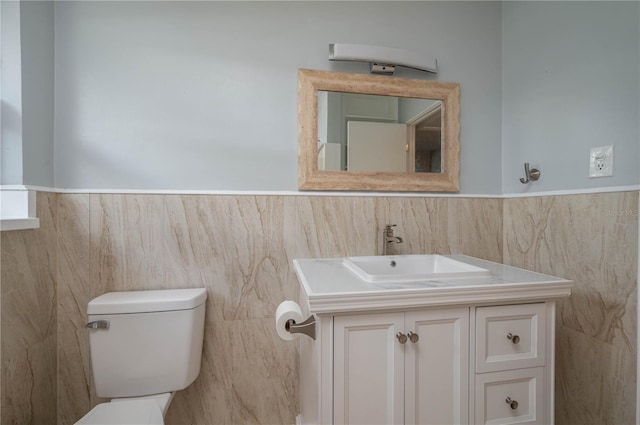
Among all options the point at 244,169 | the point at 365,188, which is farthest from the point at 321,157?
the point at 244,169

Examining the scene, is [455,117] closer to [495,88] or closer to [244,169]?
[495,88]

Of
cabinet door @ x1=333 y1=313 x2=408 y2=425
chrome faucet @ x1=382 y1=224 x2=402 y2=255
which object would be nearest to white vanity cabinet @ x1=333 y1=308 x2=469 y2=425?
cabinet door @ x1=333 y1=313 x2=408 y2=425

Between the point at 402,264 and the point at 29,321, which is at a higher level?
the point at 402,264

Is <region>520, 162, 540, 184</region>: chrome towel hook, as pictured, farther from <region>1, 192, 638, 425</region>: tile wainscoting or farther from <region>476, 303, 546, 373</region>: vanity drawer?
<region>476, 303, 546, 373</region>: vanity drawer

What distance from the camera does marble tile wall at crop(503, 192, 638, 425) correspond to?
0.94 m

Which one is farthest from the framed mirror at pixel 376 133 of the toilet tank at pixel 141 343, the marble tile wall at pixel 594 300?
the toilet tank at pixel 141 343

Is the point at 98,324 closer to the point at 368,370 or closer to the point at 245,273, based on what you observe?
the point at 245,273

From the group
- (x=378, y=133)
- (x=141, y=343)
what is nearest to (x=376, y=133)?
(x=378, y=133)

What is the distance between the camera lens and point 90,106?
116 cm

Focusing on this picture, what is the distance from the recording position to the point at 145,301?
1034 millimetres

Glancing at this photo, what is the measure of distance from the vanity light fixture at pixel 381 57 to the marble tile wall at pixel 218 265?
0.66m

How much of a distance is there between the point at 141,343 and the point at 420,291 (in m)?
1.05

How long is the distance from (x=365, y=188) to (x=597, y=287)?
0.98 metres

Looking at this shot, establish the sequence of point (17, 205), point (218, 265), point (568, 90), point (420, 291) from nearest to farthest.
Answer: point (420, 291), point (17, 205), point (568, 90), point (218, 265)
